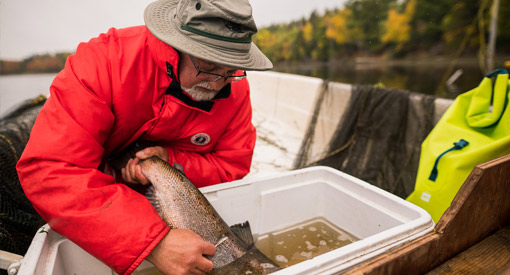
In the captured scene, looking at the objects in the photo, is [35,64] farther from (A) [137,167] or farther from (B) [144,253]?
(B) [144,253]

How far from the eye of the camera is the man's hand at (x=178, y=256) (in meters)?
1.39

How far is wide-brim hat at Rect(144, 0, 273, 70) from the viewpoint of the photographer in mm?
1462

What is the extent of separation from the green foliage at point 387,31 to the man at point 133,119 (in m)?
40.5

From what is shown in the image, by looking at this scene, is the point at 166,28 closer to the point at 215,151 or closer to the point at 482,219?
the point at 215,151

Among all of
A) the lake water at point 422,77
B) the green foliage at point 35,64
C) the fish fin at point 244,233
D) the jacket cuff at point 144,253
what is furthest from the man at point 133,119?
the lake water at point 422,77

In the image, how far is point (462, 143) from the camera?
7.44ft

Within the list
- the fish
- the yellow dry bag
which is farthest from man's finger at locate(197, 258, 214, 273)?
the yellow dry bag

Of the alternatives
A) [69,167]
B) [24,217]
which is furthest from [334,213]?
[24,217]

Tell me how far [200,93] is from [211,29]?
1.52 ft

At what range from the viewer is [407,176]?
3.65m

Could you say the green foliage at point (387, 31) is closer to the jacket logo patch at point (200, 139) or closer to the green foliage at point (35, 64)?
the green foliage at point (35, 64)

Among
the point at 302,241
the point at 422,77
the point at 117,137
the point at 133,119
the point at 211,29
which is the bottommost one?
the point at 422,77

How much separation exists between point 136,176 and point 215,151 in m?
0.65

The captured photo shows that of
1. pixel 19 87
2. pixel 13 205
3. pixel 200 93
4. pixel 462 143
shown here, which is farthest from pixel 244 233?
pixel 19 87
